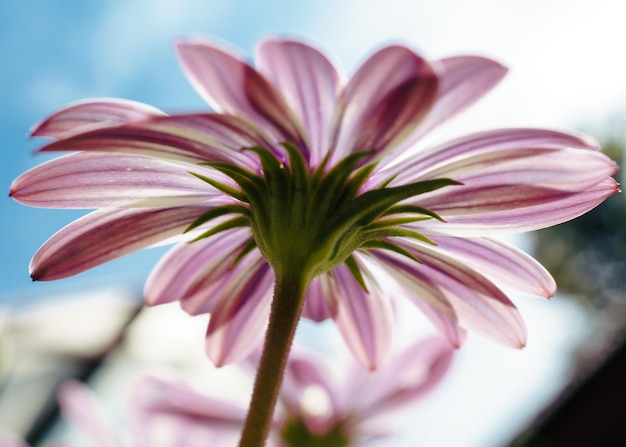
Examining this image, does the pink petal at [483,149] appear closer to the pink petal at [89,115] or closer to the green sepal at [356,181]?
the green sepal at [356,181]

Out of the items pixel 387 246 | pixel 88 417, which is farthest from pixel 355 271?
pixel 88 417

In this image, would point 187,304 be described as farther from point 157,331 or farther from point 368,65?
point 157,331

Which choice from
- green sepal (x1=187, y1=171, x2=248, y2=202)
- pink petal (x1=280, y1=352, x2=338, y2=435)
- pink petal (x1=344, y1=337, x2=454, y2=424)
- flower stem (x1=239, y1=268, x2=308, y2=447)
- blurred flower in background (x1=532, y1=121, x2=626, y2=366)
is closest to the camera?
flower stem (x1=239, y1=268, x2=308, y2=447)

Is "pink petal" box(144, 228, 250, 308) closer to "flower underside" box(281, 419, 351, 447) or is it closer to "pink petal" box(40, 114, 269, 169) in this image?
"pink petal" box(40, 114, 269, 169)

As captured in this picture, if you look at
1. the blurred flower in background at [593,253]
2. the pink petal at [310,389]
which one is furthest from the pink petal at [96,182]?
the blurred flower in background at [593,253]

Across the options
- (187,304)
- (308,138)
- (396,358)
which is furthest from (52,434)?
(308,138)

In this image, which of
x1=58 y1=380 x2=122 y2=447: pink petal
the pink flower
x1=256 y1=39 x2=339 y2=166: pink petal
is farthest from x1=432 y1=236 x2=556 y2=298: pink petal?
x1=58 y1=380 x2=122 y2=447: pink petal

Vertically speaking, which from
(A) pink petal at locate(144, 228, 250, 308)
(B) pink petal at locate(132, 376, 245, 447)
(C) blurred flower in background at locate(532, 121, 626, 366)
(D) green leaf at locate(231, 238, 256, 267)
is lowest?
(C) blurred flower in background at locate(532, 121, 626, 366)
